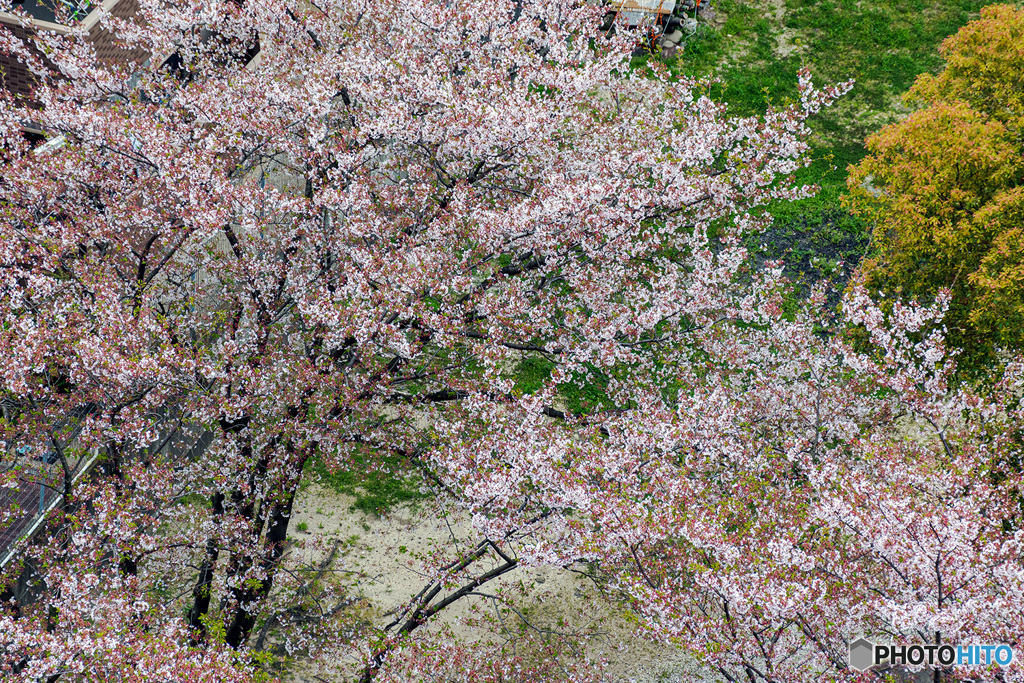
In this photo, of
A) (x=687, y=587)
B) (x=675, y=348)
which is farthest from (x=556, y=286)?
(x=687, y=587)

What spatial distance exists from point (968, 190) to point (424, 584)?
38.4 ft

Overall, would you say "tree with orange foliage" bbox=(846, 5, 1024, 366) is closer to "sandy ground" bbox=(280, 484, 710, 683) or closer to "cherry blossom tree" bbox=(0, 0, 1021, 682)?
"cherry blossom tree" bbox=(0, 0, 1021, 682)

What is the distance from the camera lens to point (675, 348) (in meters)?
14.4

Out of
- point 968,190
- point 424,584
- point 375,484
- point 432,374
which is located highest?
point 968,190

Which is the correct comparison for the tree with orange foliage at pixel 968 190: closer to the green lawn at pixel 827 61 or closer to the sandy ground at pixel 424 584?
the green lawn at pixel 827 61

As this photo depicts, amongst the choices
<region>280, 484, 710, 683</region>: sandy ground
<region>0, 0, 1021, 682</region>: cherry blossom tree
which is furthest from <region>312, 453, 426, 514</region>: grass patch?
<region>0, 0, 1021, 682</region>: cherry blossom tree

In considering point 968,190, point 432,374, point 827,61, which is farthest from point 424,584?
point 827,61

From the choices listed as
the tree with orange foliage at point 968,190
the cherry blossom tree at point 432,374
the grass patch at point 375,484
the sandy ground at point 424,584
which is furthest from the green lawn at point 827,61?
the grass patch at point 375,484

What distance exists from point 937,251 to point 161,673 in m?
13.1

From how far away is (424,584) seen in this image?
13656 mm

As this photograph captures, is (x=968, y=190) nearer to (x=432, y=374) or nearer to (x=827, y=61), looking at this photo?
(x=432, y=374)

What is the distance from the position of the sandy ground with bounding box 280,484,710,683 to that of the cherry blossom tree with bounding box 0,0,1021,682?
0.61 meters

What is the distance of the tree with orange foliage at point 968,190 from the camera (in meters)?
12.6

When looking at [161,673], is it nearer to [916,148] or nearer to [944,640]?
[944,640]
